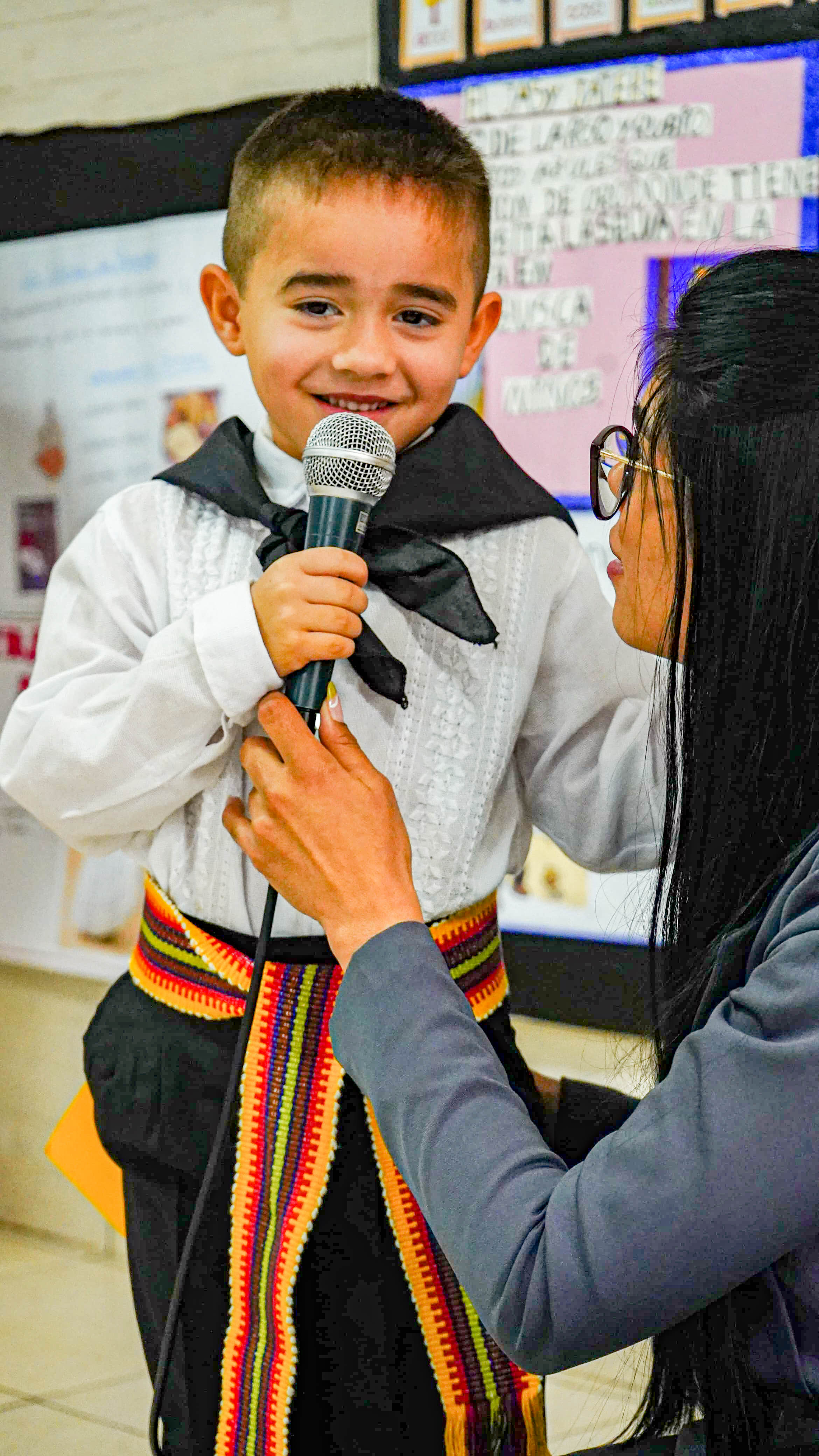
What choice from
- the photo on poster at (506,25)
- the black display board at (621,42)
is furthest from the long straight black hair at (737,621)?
the photo on poster at (506,25)

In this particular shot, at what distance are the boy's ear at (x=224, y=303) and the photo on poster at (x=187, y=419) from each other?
125 centimetres

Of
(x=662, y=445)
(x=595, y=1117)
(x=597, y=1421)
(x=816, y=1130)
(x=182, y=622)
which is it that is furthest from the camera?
(x=597, y=1421)

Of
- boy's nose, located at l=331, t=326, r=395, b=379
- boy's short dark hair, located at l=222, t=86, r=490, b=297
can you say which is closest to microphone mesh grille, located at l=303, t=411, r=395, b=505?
boy's nose, located at l=331, t=326, r=395, b=379

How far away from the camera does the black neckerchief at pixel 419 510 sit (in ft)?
3.62

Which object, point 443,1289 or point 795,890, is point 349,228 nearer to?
point 795,890

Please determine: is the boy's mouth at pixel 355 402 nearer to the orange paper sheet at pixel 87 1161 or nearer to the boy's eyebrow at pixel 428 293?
the boy's eyebrow at pixel 428 293

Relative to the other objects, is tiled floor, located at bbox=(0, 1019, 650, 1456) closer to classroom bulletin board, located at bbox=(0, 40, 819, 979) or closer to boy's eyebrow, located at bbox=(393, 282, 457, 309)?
classroom bulletin board, located at bbox=(0, 40, 819, 979)

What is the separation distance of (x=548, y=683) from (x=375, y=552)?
233mm

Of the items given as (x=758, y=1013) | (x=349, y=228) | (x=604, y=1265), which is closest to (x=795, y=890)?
(x=758, y=1013)

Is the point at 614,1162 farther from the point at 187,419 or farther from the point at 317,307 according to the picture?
the point at 187,419

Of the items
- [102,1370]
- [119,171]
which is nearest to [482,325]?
[119,171]

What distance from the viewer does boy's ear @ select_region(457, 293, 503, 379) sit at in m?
1.27

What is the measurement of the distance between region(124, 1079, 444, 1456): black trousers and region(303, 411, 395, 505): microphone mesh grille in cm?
49

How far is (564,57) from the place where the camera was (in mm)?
2102
